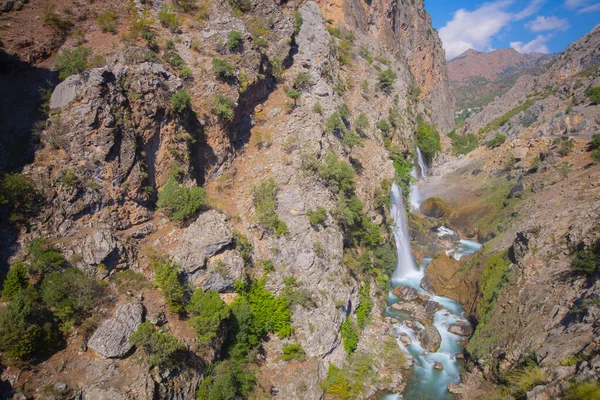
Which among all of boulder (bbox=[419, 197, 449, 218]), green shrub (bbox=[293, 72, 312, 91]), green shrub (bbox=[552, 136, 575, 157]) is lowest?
boulder (bbox=[419, 197, 449, 218])

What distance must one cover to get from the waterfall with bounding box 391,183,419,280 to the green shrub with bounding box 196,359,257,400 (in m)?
20.5

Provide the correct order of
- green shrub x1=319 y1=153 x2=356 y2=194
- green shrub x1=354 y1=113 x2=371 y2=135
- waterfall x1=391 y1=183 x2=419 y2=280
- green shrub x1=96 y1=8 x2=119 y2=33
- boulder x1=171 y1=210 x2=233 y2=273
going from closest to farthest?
boulder x1=171 y1=210 x2=233 y2=273, green shrub x1=96 y1=8 x2=119 y2=33, green shrub x1=319 y1=153 x2=356 y2=194, waterfall x1=391 y1=183 x2=419 y2=280, green shrub x1=354 y1=113 x2=371 y2=135

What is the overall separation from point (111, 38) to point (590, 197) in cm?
3962

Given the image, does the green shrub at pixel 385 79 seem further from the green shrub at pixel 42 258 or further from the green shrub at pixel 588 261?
the green shrub at pixel 42 258

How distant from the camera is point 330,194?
2675cm

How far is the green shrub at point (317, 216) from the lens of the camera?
23.7 meters

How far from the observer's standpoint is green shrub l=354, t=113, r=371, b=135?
119 ft

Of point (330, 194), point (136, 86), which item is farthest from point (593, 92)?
point (136, 86)

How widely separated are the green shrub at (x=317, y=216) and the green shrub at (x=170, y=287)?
33.0 feet

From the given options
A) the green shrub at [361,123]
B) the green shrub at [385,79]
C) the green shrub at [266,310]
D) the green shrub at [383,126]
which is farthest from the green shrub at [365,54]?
the green shrub at [266,310]

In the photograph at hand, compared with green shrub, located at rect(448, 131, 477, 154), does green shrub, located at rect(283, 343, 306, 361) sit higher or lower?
lower

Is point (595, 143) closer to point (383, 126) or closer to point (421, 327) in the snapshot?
point (383, 126)

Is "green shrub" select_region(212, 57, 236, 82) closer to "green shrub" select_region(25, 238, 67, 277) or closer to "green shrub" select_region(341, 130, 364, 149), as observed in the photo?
"green shrub" select_region(341, 130, 364, 149)

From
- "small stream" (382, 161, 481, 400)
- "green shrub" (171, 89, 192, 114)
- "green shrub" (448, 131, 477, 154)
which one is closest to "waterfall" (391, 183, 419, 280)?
"small stream" (382, 161, 481, 400)
